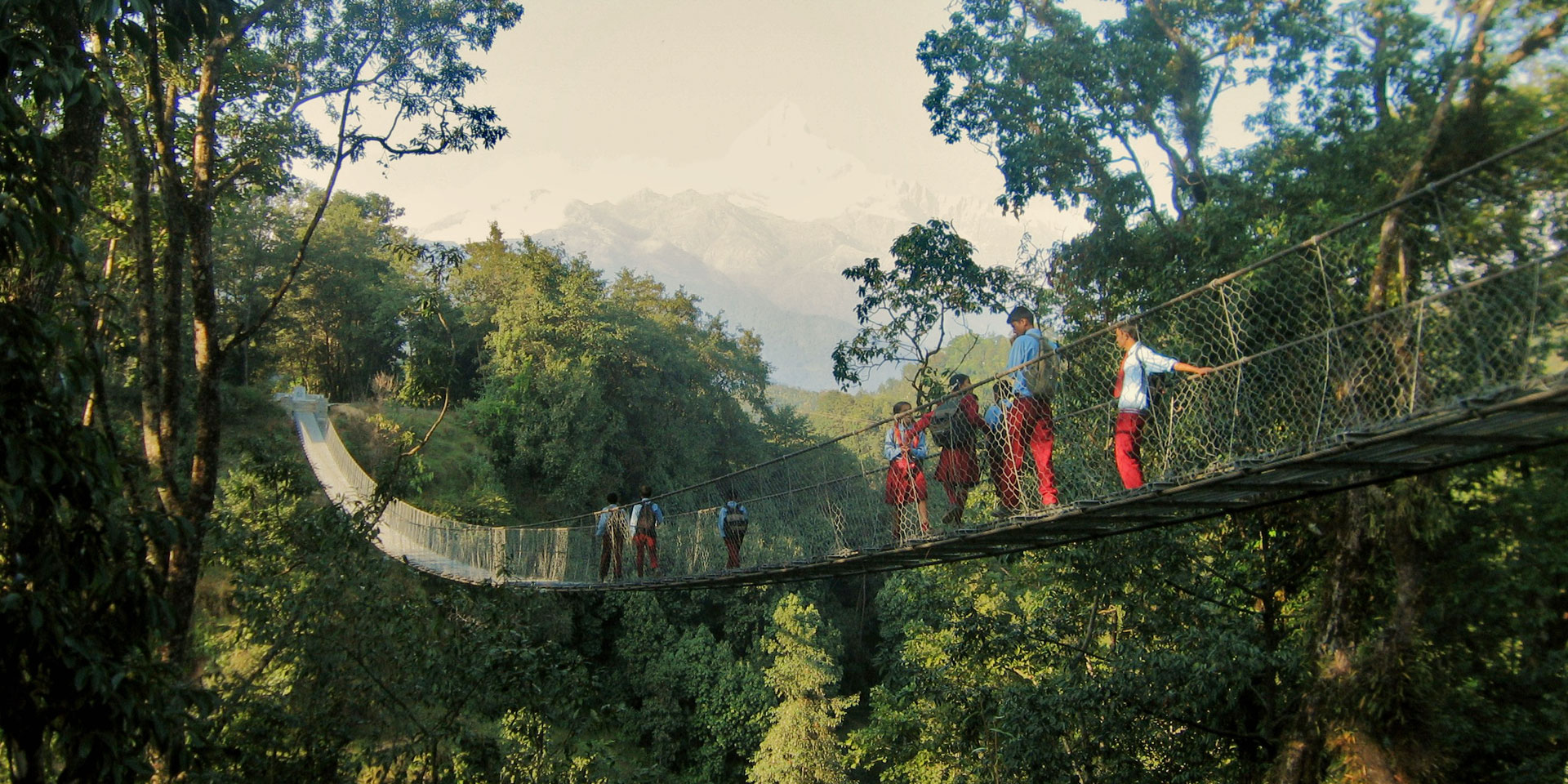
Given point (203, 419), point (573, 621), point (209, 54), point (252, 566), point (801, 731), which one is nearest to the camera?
point (203, 419)

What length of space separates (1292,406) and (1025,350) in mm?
820

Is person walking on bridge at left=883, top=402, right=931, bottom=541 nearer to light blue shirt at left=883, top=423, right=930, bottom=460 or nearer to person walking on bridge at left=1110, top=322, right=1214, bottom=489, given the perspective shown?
light blue shirt at left=883, top=423, right=930, bottom=460

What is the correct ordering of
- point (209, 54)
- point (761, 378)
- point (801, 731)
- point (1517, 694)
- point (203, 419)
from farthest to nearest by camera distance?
point (761, 378)
point (801, 731)
point (1517, 694)
point (209, 54)
point (203, 419)

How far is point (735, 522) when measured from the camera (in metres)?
4.93

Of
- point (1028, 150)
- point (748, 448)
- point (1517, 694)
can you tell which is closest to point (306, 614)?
point (1028, 150)

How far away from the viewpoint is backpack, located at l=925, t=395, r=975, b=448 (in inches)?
134

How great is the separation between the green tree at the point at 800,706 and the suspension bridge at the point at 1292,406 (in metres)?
6.12

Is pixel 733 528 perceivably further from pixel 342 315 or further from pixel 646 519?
pixel 342 315

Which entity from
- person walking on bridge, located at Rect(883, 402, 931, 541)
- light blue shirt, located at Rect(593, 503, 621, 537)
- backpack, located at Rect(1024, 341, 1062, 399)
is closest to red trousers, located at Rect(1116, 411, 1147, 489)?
backpack, located at Rect(1024, 341, 1062, 399)

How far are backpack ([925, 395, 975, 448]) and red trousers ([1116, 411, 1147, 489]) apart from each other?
579 mm

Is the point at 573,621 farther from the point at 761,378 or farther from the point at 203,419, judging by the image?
the point at 203,419

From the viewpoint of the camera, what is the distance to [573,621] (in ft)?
41.9

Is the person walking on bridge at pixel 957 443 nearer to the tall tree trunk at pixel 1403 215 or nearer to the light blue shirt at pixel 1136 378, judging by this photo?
the light blue shirt at pixel 1136 378

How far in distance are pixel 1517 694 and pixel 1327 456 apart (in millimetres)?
4673
